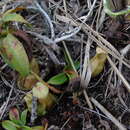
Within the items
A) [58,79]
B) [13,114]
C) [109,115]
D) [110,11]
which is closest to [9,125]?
[13,114]

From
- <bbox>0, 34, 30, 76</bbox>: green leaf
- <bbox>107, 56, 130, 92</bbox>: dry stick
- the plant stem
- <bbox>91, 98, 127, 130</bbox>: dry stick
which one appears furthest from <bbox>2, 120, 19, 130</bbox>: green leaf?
the plant stem

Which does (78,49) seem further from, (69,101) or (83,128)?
(83,128)

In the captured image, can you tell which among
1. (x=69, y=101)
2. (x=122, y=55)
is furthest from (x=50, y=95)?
(x=122, y=55)

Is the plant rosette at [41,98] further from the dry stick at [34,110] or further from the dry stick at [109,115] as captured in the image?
the dry stick at [109,115]

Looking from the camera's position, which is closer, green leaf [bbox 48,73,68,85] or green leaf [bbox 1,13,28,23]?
green leaf [bbox 1,13,28,23]

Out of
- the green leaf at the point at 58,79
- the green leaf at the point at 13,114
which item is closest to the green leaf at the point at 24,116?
the green leaf at the point at 13,114

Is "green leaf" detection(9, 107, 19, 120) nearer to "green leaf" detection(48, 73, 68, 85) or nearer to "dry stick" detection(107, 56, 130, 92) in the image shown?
"green leaf" detection(48, 73, 68, 85)
